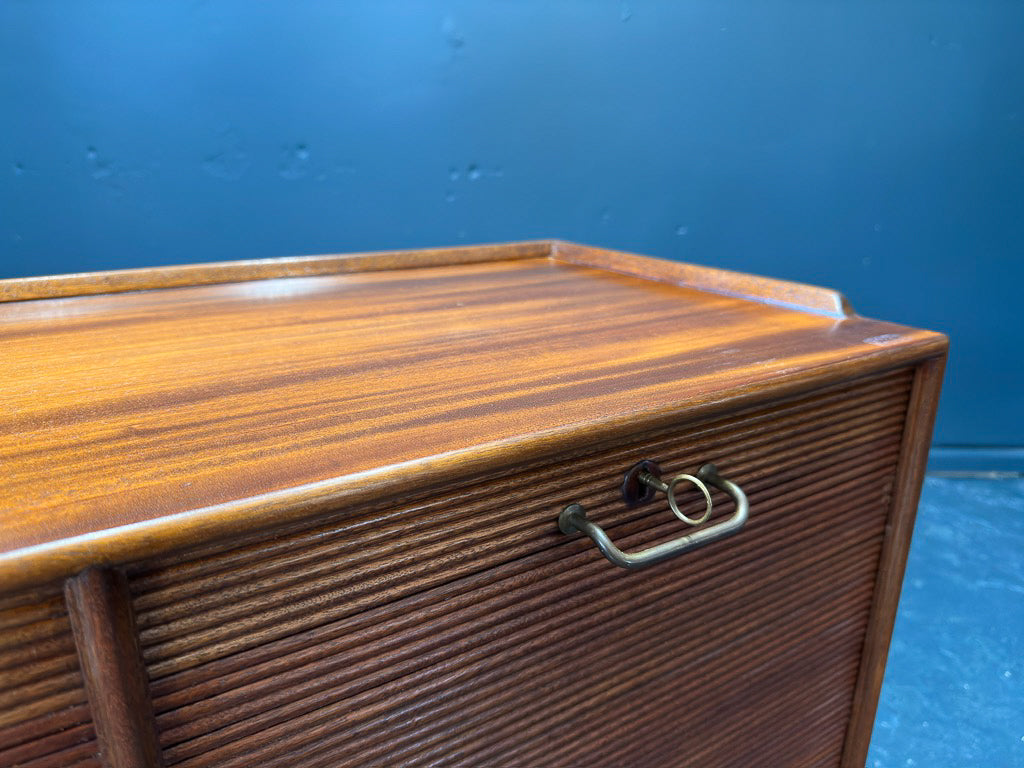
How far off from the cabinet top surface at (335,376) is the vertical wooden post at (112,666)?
0.09 ft

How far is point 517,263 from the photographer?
1.08 m

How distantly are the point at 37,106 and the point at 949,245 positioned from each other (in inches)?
78.4

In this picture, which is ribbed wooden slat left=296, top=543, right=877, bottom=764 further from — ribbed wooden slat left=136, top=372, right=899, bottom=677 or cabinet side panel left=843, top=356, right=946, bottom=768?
cabinet side panel left=843, top=356, right=946, bottom=768

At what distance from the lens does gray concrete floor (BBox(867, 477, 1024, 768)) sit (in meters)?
1.10

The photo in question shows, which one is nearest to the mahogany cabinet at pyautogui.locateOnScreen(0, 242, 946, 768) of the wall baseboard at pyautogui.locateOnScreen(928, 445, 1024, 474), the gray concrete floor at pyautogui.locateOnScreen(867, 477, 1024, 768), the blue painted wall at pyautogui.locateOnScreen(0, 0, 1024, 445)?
the gray concrete floor at pyautogui.locateOnScreen(867, 477, 1024, 768)

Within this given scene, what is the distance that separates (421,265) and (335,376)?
49cm

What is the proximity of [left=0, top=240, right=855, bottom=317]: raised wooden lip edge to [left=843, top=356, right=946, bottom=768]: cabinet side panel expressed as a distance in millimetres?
108

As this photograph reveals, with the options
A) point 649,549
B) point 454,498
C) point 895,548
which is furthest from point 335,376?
point 895,548

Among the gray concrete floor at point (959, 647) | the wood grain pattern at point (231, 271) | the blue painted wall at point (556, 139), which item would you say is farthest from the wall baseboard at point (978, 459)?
the wood grain pattern at point (231, 271)

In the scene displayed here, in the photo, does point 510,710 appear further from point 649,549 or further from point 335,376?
point 335,376

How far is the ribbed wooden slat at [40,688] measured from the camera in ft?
1.15

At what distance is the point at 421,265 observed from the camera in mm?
1030

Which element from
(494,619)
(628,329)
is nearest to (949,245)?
(628,329)

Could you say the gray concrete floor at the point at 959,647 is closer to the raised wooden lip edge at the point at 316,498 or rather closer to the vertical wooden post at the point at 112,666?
the raised wooden lip edge at the point at 316,498
